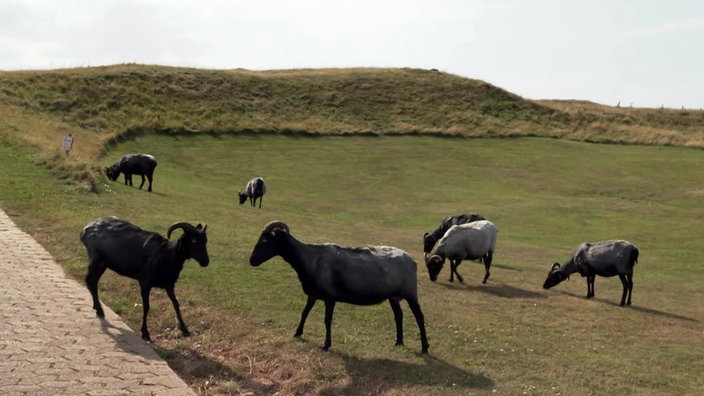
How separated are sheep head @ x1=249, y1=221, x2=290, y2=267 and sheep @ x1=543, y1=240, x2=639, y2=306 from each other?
12.6 meters

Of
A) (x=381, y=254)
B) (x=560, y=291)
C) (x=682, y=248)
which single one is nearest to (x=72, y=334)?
(x=381, y=254)

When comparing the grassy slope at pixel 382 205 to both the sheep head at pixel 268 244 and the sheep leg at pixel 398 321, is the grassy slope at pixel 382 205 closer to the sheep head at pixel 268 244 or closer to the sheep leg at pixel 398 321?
the sheep leg at pixel 398 321

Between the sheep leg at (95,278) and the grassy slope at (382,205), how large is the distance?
2.30ft

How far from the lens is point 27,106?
58.2 m

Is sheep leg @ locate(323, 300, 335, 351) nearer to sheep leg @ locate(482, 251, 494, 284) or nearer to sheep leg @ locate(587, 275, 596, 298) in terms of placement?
sheep leg @ locate(482, 251, 494, 284)

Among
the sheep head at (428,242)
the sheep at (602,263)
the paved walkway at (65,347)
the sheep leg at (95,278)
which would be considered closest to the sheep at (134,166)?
the sheep head at (428,242)

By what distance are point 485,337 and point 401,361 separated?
3207mm

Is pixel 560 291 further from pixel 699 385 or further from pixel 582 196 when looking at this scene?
pixel 582 196

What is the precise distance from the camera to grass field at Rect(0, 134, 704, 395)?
13.6 metres

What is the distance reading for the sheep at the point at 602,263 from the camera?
76.7ft

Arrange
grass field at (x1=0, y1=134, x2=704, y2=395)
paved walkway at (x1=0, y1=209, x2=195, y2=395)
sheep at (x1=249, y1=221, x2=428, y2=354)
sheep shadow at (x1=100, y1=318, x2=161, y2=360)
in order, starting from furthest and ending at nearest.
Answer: sheep at (x1=249, y1=221, x2=428, y2=354), grass field at (x1=0, y1=134, x2=704, y2=395), sheep shadow at (x1=100, y1=318, x2=161, y2=360), paved walkway at (x1=0, y1=209, x2=195, y2=395)

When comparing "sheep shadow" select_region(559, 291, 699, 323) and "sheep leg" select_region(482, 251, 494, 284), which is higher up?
"sheep leg" select_region(482, 251, 494, 284)

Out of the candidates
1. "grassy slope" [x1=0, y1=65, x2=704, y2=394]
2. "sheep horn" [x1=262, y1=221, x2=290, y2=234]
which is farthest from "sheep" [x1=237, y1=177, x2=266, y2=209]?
"sheep horn" [x1=262, y1=221, x2=290, y2=234]

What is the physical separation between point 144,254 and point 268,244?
2.38 m
